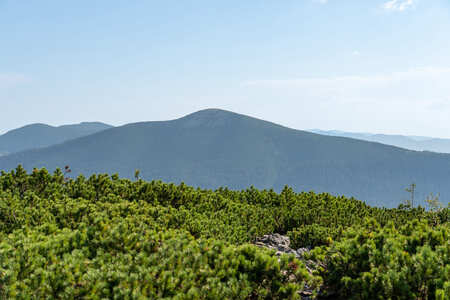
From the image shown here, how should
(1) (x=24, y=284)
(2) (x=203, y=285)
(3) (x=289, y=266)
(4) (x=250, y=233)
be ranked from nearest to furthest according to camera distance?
(1) (x=24, y=284) → (2) (x=203, y=285) → (3) (x=289, y=266) → (4) (x=250, y=233)

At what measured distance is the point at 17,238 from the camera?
508cm

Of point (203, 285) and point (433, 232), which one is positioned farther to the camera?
point (433, 232)

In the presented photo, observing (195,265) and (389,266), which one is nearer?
(389,266)

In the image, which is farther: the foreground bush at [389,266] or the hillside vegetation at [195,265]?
the foreground bush at [389,266]

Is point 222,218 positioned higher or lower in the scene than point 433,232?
lower

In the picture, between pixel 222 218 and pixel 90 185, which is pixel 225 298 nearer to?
pixel 222 218

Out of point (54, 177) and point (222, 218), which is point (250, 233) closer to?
point (222, 218)

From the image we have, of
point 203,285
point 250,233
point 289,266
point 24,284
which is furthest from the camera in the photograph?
point 250,233

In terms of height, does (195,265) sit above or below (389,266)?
below

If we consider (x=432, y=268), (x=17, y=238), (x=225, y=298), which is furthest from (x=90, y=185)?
(x=432, y=268)

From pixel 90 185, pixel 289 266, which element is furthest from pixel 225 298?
pixel 90 185

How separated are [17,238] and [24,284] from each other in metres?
1.54

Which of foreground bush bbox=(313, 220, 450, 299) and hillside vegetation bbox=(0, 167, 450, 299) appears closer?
hillside vegetation bbox=(0, 167, 450, 299)

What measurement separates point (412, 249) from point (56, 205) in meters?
6.29
